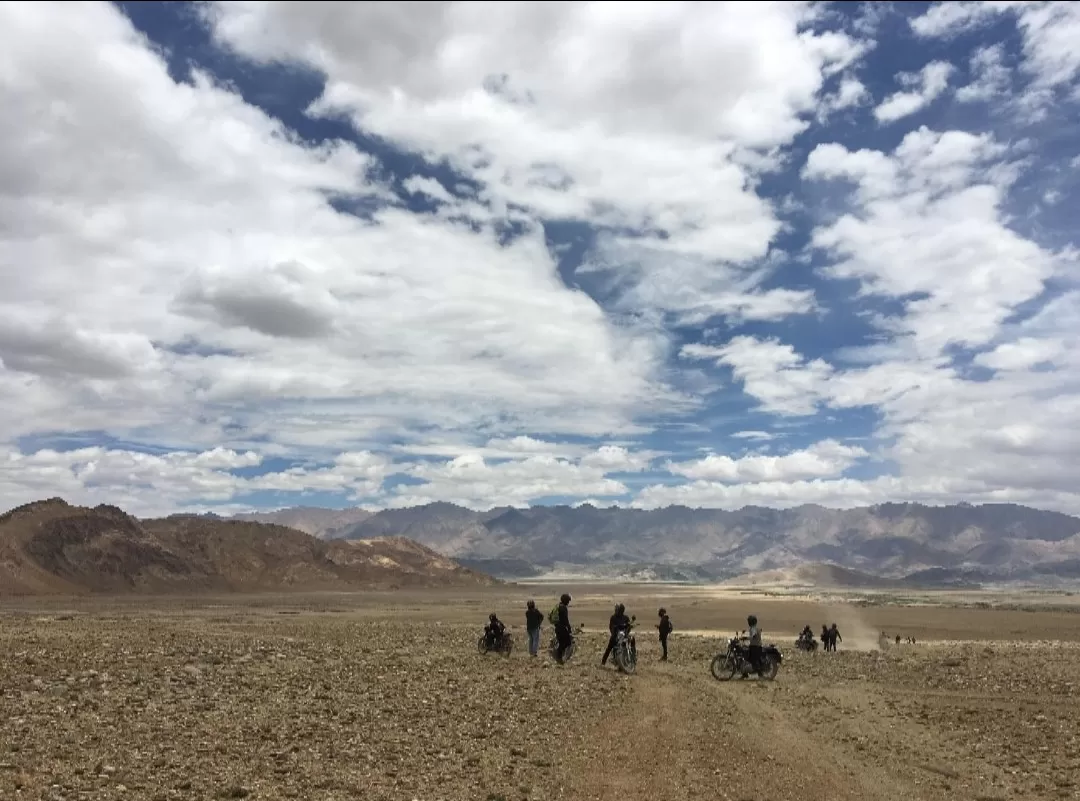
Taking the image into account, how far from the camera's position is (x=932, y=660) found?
32.6 m

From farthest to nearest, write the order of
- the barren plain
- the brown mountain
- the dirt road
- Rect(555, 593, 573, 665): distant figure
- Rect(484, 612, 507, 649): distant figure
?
1. the brown mountain
2. Rect(484, 612, 507, 649): distant figure
3. Rect(555, 593, 573, 665): distant figure
4. the dirt road
5. the barren plain

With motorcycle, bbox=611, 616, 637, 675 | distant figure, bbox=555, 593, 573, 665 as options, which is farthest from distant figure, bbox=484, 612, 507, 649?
motorcycle, bbox=611, 616, 637, 675

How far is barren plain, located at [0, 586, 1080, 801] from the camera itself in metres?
13.0

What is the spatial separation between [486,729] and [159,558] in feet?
513

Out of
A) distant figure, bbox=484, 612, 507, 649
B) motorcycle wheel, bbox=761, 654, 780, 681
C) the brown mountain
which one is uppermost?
the brown mountain

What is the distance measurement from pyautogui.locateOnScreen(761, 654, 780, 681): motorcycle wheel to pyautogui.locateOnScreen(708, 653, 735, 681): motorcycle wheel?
1042mm

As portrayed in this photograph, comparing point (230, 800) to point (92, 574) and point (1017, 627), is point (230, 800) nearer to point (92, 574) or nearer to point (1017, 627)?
point (1017, 627)

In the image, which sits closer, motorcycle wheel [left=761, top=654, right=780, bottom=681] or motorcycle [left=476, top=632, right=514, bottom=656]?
motorcycle wheel [left=761, top=654, right=780, bottom=681]

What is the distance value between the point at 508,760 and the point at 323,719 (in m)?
4.11

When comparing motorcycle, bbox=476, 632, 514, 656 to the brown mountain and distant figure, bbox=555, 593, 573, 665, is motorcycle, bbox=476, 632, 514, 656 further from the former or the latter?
the brown mountain

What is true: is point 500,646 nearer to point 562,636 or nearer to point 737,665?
point 562,636

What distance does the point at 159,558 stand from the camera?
507 ft

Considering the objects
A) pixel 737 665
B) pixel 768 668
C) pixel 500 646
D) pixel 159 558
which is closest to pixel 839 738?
pixel 737 665

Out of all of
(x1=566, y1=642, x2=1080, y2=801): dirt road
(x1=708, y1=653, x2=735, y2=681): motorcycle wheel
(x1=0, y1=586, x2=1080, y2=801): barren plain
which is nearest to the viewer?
(x1=0, y1=586, x2=1080, y2=801): barren plain
